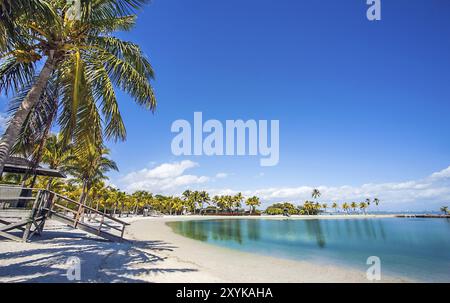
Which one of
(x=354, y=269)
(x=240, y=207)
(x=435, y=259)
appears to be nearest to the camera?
(x=354, y=269)

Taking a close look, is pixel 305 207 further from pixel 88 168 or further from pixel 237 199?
pixel 88 168

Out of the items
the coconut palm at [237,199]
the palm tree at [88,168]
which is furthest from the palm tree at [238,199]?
the palm tree at [88,168]

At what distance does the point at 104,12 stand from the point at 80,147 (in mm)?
3963

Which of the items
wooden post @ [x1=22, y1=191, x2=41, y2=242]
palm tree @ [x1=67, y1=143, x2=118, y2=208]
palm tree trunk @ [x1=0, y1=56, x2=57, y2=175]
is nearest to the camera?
palm tree trunk @ [x1=0, y1=56, x2=57, y2=175]

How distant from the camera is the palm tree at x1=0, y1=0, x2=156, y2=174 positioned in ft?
18.2

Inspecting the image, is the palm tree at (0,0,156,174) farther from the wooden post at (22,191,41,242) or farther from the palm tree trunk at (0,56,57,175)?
the wooden post at (22,191,41,242)

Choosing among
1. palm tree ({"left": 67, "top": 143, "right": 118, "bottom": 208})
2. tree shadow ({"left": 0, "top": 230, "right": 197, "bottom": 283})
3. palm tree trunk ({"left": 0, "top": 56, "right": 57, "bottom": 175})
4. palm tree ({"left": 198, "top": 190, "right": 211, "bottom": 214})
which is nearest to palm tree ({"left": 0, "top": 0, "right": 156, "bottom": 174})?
palm tree trunk ({"left": 0, "top": 56, "right": 57, "bottom": 175})

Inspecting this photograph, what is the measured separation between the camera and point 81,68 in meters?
5.77

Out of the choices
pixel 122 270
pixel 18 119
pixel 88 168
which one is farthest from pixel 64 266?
pixel 88 168

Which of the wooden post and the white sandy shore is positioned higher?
the wooden post

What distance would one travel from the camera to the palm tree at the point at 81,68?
18.2 feet

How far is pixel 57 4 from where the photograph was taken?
19.5ft
